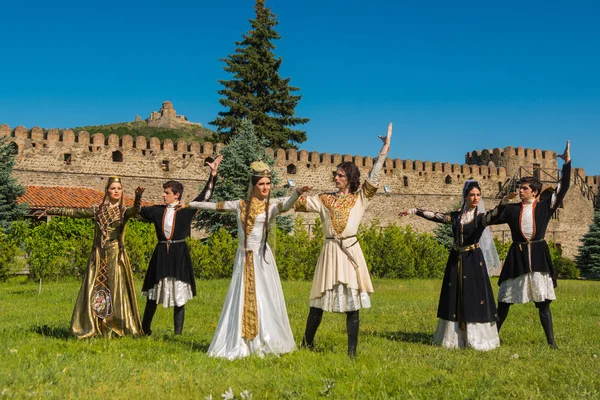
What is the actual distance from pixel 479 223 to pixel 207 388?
12.0ft

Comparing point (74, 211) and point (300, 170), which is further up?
point (300, 170)

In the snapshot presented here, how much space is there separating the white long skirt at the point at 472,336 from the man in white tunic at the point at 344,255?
4.56ft

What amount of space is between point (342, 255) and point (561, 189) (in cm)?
273

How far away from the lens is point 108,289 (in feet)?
21.2

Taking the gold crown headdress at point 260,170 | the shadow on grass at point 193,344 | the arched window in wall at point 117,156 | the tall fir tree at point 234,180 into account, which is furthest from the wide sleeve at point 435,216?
the arched window in wall at point 117,156

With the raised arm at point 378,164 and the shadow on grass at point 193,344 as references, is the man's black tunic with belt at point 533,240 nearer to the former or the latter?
the raised arm at point 378,164

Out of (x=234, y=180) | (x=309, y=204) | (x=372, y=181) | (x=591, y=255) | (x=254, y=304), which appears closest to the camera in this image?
(x=254, y=304)

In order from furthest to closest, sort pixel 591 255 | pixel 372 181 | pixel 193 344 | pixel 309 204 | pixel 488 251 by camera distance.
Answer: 1. pixel 591 255
2. pixel 488 251
3. pixel 193 344
4. pixel 309 204
5. pixel 372 181

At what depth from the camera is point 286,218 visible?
2144 centimetres

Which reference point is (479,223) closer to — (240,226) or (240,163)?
(240,226)

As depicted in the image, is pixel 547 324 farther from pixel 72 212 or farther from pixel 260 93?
pixel 260 93

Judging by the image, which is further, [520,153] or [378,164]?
[520,153]

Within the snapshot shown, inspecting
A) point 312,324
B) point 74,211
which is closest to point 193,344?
point 312,324

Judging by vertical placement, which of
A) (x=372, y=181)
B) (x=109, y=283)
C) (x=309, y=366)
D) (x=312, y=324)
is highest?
(x=372, y=181)
